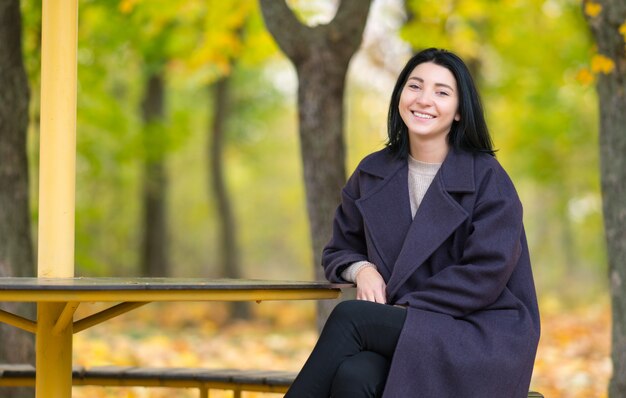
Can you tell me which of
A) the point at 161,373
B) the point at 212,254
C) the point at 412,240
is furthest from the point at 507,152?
the point at 412,240

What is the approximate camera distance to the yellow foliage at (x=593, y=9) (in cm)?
521

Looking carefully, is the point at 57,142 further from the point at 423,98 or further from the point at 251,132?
the point at 251,132

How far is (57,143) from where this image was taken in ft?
13.5

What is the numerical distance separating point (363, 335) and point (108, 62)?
1224 cm

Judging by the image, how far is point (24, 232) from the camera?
6.17 m

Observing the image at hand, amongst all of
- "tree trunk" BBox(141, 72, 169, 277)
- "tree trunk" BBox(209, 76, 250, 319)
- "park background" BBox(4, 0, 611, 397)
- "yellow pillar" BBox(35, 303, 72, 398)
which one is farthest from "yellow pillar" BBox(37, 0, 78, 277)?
"tree trunk" BBox(141, 72, 169, 277)

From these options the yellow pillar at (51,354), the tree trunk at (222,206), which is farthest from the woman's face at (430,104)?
the tree trunk at (222,206)

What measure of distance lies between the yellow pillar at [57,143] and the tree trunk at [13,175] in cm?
203

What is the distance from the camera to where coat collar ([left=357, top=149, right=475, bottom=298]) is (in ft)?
11.6

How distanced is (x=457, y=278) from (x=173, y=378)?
210cm

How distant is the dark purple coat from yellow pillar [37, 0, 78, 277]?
1.14 metres

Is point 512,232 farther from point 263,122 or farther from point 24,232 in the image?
point 263,122

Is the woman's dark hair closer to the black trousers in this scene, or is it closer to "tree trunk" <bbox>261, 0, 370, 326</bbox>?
the black trousers

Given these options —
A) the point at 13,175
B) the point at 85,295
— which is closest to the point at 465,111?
the point at 85,295
